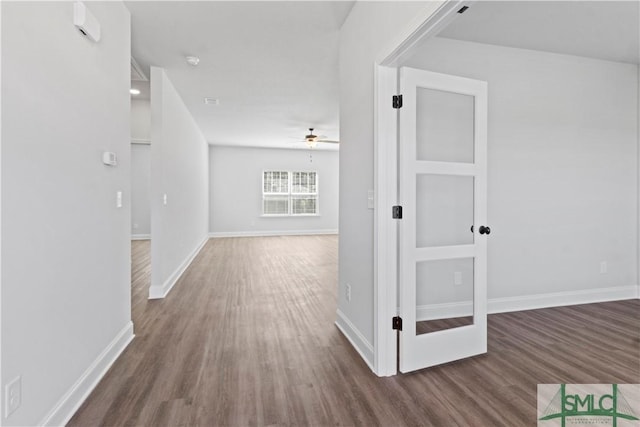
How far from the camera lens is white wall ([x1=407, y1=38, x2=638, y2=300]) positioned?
3.06 metres

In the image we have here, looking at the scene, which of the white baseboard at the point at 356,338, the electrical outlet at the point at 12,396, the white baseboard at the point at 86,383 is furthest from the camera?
the white baseboard at the point at 356,338

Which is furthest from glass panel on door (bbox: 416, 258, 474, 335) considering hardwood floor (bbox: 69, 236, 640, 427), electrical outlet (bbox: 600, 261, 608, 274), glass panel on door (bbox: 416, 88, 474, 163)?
electrical outlet (bbox: 600, 261, 608, 274)

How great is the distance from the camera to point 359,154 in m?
2.37

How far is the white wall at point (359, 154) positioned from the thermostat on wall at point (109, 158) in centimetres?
173

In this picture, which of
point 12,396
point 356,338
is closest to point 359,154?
point 356,338

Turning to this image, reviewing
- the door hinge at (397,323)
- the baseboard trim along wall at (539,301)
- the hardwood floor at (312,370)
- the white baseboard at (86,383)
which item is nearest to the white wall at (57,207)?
the white baseboard at (86,383)

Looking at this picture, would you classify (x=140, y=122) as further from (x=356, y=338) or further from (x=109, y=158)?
(x=356, y=338)

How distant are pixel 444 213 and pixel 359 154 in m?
0.89

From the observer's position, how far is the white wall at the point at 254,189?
927cm

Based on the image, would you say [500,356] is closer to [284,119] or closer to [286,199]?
[284,119]

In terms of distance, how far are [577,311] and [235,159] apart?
8.49 metres

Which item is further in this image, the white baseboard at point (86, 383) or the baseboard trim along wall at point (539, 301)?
the baseboard trim along wall at point (539, 301)

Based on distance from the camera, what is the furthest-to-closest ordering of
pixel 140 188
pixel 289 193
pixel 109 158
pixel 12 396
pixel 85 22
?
pixel 289 193 < pixel 140 188 < pixel 109 158 < pixel 85 22 < pixel 12 396

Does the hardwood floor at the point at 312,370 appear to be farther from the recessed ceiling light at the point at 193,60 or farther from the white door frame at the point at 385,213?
the recessed ceiling light at the point at 193,60
